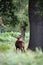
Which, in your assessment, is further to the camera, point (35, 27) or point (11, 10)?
point (11, 10)

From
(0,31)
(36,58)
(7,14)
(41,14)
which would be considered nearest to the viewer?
(36,58)

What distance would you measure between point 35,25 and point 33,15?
532mm

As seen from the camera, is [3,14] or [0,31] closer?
[3,14]

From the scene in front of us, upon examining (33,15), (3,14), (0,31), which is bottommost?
(0,31)

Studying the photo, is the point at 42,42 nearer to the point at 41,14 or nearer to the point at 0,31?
the point at 41,14

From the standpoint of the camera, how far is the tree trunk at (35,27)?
15.5 m

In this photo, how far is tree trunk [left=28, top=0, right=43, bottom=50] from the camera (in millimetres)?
15492

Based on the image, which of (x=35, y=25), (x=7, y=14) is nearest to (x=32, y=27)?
(x=35, y=25)

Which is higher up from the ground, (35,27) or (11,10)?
(35,27)

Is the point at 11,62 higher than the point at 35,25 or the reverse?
higher

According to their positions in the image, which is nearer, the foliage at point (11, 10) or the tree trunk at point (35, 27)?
the tree trunk at point (35, 27)

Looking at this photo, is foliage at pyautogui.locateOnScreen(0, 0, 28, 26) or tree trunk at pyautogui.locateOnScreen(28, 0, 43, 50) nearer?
tree trunk at pyautogui.locateOnScreen(28, 0, 43, 50)

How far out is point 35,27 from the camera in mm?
15742

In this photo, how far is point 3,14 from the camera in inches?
859
